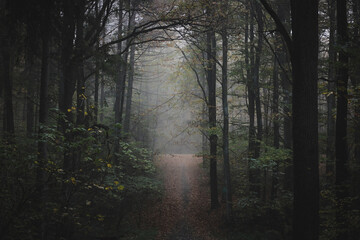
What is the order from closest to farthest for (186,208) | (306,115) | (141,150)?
1. (306,115)
2. (141,150)
3. (186,208)

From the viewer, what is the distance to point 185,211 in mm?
13102

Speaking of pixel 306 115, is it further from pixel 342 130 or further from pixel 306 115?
pixel 342 130

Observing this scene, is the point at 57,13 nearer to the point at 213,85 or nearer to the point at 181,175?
the point at 213,85

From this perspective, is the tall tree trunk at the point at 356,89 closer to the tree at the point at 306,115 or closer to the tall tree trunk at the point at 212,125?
the tree at the point at 306,115

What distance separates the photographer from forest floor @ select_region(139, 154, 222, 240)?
10.4 meters

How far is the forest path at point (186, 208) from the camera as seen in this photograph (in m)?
10.5

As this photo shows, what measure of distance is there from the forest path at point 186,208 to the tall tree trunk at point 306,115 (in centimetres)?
698

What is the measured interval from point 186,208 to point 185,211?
405mm

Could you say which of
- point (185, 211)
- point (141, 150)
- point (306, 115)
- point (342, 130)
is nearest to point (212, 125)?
point (141, 150)

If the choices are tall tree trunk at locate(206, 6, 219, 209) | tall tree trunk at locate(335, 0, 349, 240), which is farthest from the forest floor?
tall tree trunk at locate(335, 0, 349, 240)

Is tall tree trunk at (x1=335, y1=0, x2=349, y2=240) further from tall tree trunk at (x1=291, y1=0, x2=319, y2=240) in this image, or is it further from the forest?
tall tree trunk at (x1=291, y1=0, x2=319, y2=240)

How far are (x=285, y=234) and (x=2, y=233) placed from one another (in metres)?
8.73

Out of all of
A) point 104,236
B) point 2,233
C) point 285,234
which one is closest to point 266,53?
point 285,234

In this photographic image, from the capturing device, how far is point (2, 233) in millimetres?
3566
